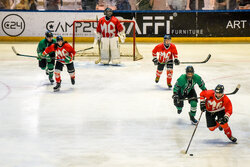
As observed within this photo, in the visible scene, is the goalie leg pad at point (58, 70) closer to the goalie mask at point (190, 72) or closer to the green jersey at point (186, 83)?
the green jersey at point (186, 83)

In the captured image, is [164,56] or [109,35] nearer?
[164,56]

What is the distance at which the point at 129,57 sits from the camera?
13234mm

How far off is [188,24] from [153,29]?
1.17 metres

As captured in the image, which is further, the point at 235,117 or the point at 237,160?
the point at 235,117

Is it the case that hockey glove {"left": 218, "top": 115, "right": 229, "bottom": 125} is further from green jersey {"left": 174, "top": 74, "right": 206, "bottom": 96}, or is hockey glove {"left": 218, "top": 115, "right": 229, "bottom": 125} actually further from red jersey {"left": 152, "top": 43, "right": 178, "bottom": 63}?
red jersey {"left": 152, "top": 43, "right": 178, "bottom": 63}

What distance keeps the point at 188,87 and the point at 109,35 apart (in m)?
5.50

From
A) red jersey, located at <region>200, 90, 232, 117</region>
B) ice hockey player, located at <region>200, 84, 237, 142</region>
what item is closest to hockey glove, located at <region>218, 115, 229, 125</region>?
ice hockey player, located at <region>200, 84, 237, 142</region>

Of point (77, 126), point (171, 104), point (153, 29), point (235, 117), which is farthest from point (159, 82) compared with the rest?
point (153, 29)

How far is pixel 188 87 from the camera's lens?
21.0 ft

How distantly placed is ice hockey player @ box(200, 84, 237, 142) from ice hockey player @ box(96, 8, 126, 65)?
606cm

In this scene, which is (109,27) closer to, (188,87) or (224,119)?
(188,87)

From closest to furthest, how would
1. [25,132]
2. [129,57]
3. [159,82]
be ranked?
[25,132], [159,82], [129,57]

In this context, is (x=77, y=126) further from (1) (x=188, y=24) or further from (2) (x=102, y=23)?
(1) (x=188, y=24)

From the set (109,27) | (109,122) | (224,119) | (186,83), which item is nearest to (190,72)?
(186,83)
